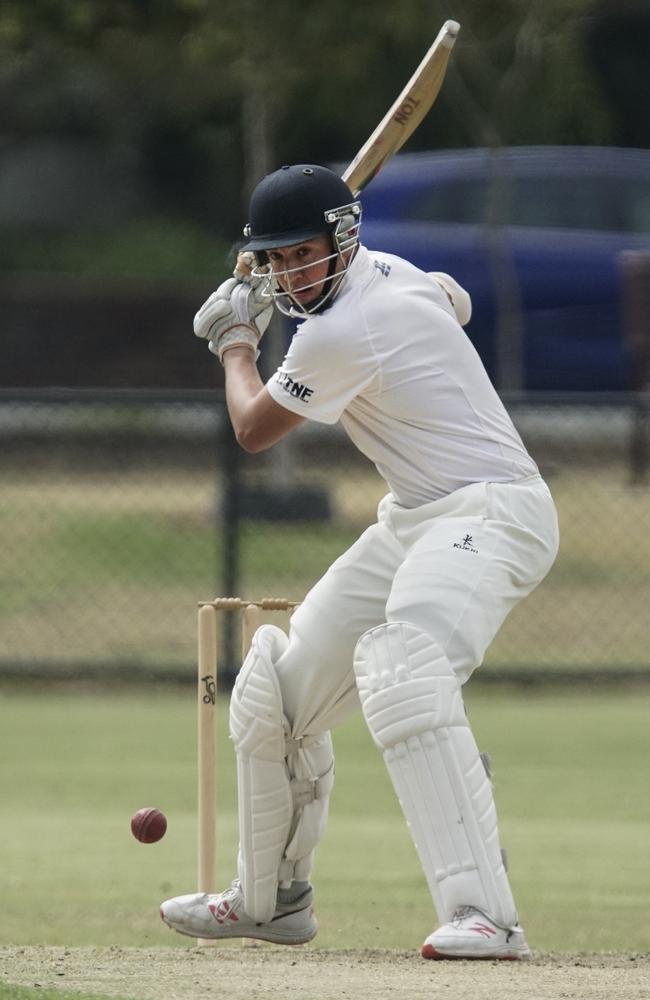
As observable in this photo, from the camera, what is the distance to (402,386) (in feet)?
15.5

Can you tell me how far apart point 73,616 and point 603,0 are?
6.60 m

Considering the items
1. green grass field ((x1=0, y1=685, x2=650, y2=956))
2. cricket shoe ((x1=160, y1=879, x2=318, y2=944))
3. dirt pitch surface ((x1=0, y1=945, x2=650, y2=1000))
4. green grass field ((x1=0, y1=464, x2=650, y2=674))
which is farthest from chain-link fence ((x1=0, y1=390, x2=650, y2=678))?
dirt pitch surface ((x1=0, y1=945, x2=650, y2=1000))

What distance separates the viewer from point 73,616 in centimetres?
1113

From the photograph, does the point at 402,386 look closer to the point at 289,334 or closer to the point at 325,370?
the point at 325,370

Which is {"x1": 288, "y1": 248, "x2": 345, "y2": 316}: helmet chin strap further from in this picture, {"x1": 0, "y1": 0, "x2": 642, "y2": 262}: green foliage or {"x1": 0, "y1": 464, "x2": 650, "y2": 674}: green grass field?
{"x1": 0, "y1": 0, "x2": 642, "y2": 262}: green foliage

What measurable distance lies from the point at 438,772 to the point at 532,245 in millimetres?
9786

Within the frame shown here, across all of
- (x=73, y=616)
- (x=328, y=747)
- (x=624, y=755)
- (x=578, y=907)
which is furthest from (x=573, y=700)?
(x=328, y=747)

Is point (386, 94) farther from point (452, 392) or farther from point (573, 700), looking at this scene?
point (452, 392)

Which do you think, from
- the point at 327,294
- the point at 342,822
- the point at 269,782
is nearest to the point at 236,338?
the point at 327,294

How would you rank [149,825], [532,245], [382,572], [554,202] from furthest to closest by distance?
1. [554,202]
2. [532,245]
3. [149,825]
4. [382,572]

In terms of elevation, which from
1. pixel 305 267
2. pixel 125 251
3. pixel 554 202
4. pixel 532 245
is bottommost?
pixel 305 267

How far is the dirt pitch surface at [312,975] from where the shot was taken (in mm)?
4238

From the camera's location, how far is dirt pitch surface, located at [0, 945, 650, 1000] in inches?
167

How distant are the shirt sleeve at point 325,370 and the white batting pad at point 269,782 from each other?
25.2 inches
